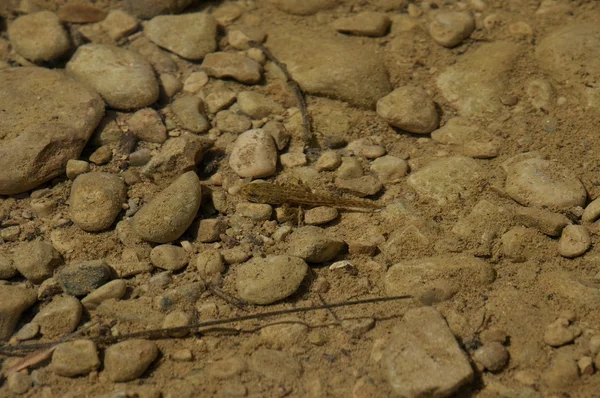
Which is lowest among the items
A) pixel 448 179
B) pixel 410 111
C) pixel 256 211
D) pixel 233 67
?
pixel 256 211

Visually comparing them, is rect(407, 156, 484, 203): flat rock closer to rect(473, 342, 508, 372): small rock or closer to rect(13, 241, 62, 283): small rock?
rect(473, 342, 508, 372): small rock

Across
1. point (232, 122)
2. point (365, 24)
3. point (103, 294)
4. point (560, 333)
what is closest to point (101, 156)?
point (232, 122)

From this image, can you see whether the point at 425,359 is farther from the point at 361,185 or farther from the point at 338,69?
the point at 338,69

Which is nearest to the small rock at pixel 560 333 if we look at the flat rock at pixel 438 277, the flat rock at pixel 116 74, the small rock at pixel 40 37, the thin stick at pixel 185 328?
the flat rock at pixel 438 277

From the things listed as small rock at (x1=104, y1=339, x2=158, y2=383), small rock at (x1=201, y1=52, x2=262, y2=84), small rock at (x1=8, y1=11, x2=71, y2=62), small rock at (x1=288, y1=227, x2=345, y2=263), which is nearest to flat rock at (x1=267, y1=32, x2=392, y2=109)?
small rock at (x1=201, y1=52, x2=262, y2=84)

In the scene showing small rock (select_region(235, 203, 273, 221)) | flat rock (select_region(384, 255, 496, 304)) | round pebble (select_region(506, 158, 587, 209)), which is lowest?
flat rock (select_region(384, 255, 496, 304))
